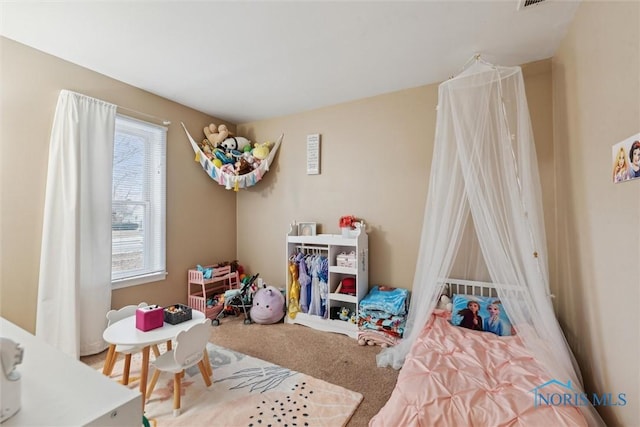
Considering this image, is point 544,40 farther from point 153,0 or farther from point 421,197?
point 153,0

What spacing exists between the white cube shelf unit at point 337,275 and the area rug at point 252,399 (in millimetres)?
Result: 869

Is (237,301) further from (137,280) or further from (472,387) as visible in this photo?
(472,387)

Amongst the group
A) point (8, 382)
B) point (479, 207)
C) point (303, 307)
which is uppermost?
point (479, 207)

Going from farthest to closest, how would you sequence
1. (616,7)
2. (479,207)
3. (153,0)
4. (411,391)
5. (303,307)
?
(303,307)
(479,207)
(153,0)
(411,391)
(616,7)

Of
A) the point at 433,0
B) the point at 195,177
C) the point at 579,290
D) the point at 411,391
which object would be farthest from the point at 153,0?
the point at 579,290

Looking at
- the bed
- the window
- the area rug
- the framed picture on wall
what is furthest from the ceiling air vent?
the window

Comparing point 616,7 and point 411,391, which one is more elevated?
point 616,7

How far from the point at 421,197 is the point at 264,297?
7.31 feet

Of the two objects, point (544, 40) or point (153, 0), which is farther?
point (544, 40)

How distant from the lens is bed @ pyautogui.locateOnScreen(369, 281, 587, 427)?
1352mm

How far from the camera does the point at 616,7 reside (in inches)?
56.2

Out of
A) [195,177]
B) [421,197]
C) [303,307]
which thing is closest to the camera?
[421,197]

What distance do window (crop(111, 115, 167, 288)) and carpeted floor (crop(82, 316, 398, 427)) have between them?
0.90m

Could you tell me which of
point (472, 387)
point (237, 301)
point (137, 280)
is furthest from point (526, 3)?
point (137, 280)
